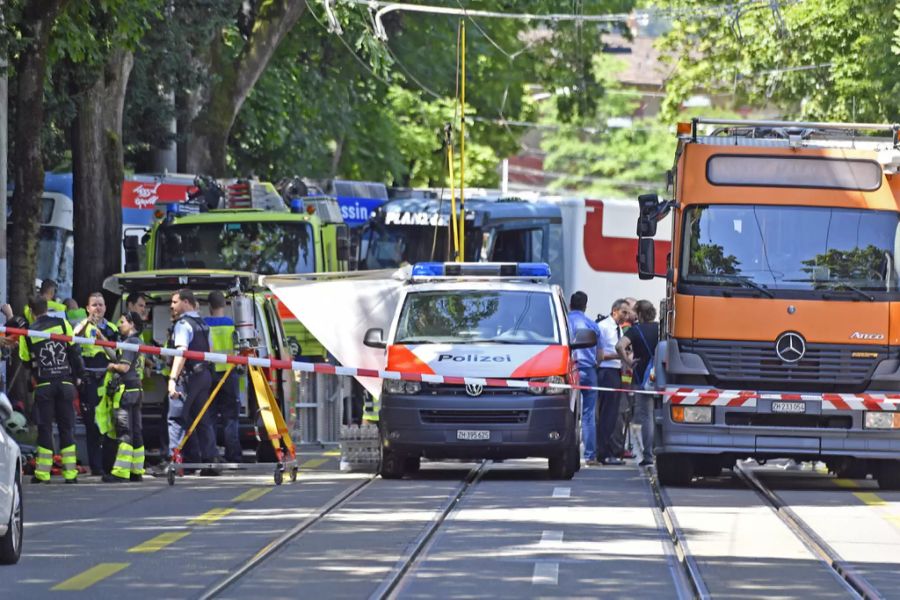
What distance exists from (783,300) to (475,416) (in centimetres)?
300

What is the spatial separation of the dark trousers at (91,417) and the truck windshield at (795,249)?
5.67m

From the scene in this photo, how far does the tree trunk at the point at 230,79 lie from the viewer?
35938 millimetres

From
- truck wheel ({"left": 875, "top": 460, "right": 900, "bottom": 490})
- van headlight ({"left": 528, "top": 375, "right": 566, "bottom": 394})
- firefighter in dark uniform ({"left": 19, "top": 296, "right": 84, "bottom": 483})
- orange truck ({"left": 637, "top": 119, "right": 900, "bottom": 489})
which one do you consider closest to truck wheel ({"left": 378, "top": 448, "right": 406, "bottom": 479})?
van headlight ({"left": 528, "top": 375, "right": 566, "bottom": 394})

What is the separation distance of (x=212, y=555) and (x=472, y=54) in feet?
113

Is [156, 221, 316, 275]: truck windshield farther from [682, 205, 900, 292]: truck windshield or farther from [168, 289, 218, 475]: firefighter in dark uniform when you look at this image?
[682, 205, 900, 292]: truck windshield

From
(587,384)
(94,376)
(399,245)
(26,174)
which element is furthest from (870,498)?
(399,245)

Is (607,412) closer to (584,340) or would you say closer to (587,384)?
(587,384)

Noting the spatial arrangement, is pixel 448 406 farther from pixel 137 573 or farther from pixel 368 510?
pixel 137 573

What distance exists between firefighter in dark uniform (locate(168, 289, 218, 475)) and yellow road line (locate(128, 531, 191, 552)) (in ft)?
16.7

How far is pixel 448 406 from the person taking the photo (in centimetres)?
1930

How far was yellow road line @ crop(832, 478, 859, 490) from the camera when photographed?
779 inches

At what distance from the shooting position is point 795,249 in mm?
18484

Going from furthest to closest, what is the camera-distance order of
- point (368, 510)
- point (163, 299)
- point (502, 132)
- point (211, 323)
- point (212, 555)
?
point (502, 132)
point (163, 299)
point (211, 323)
point (368, 510)
point (212, 555)

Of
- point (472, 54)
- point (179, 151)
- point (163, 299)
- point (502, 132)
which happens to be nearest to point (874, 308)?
point (163, 299)
